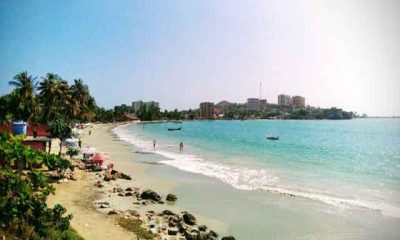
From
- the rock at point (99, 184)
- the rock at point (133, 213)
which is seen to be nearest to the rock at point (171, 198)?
the rock at point (133, 213)

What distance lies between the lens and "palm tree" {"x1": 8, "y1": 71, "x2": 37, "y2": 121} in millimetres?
50969

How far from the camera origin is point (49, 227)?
39.8 feet

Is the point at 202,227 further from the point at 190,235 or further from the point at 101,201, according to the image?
the point at 101,201

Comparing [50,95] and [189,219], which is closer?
[189,219]

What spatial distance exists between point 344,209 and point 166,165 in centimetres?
2198

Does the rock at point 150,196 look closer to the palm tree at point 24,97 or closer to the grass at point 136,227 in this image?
the grass at point 136,227

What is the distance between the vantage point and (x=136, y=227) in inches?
666

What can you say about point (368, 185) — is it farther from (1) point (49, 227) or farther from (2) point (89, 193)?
(1) point (49, 227)

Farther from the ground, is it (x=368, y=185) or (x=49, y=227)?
(x=49, y=227)

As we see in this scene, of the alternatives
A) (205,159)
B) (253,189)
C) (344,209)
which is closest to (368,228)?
(344,209)

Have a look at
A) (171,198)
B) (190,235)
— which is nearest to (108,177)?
(171,198)

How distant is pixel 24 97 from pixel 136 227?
41.1 meters

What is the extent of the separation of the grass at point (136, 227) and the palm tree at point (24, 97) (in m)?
39.2

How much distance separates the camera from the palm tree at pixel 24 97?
5097 cm
